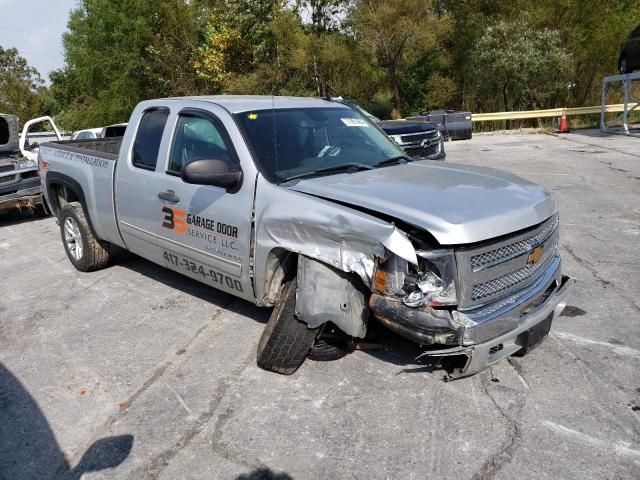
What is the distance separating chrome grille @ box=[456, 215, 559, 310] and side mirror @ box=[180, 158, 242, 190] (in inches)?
66.7

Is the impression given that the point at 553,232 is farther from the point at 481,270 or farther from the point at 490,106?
the point at 490,106

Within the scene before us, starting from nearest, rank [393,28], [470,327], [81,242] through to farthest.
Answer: [470,327] < [81,242] < [393,28]

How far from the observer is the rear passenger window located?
487 centimetres

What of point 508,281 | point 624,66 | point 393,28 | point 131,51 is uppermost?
point 131,51

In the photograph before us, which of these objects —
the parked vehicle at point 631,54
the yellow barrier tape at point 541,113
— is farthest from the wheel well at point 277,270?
the yellow barrier tape at point 541,113

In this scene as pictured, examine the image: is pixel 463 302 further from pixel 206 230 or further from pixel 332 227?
pixel 206 230

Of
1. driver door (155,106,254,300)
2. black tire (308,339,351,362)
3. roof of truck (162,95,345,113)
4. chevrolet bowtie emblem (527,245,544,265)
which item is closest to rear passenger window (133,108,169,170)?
driver door (155,106,254,300)

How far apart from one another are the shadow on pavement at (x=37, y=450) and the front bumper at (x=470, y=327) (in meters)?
1.69

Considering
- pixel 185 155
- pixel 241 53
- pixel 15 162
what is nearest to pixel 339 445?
pixel 185 155

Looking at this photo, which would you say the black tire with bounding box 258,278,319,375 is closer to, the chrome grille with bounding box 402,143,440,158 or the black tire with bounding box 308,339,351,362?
Answer: the black tire with bounding box 308,339,351,362

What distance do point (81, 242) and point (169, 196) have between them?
2212mm

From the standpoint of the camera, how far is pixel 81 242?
20.4ft

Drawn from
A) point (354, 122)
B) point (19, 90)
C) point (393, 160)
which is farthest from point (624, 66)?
point (19, 90)

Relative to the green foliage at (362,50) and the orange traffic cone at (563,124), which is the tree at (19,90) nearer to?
the green foliage at (362,50)
